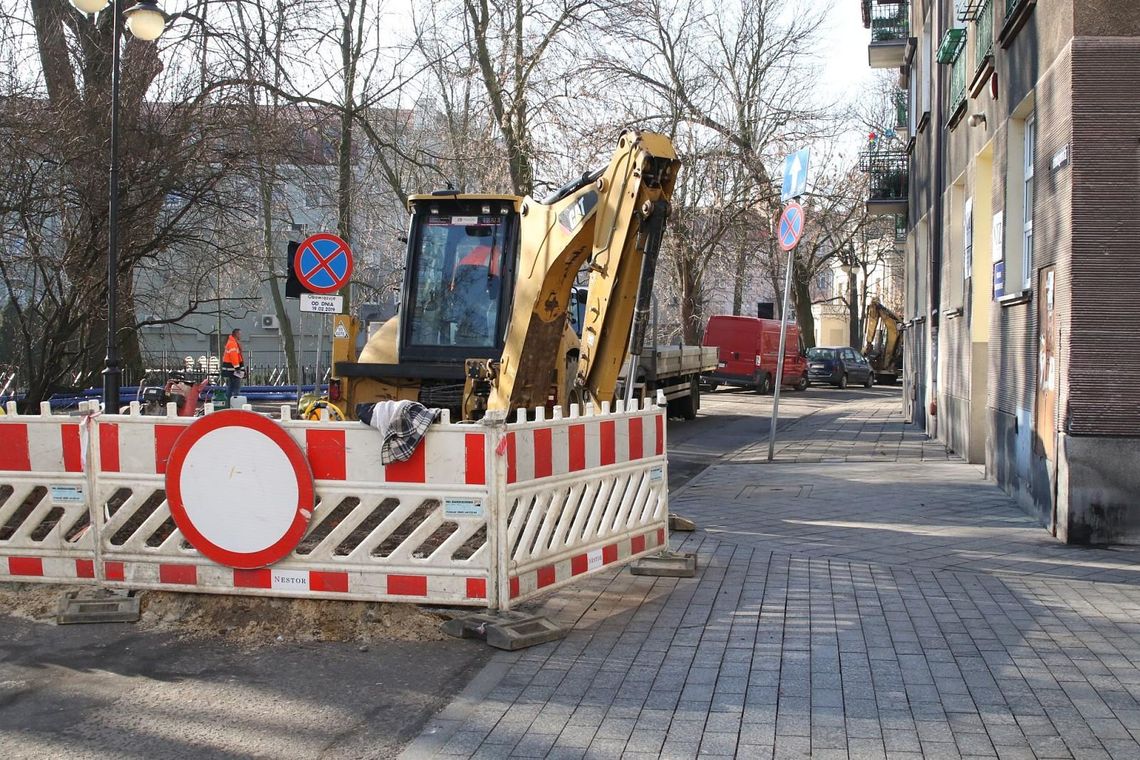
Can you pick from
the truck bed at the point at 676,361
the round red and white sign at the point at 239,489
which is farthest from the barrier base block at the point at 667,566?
the truck bed at the point at 676,361

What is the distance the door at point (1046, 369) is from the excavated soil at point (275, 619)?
5.63 meters

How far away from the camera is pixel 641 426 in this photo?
24.2 feet

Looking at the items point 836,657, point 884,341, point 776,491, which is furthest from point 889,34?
point 884,341

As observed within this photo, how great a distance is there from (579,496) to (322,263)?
8265 mm

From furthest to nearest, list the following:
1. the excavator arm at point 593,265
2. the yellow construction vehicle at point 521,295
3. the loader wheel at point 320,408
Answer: the loader wheel at point 320,408
the yellow construction vehicle at point 521,295
the excavator arm at point 593,265

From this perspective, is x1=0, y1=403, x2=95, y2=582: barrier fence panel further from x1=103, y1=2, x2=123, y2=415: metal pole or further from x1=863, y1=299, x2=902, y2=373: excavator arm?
x1=863, y1=299, x2=902, y2=373: excavator arm

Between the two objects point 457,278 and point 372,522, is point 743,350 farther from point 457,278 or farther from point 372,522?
point 372,522

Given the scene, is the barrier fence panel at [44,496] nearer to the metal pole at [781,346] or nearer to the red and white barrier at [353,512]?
the red and white barrier at [353,512]

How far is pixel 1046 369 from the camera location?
9266 millimetres

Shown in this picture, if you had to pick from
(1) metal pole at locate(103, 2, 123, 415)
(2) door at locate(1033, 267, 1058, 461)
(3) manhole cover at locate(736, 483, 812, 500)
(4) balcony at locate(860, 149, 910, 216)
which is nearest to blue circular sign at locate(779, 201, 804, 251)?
(3) manhole cover at locate(736, 483, 812, 500)

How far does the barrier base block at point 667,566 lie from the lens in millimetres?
7453

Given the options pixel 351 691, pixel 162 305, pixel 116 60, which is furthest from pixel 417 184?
pixel 351 691

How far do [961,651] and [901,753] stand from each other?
1.56 meters

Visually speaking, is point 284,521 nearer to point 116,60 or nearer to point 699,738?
point 699,738
